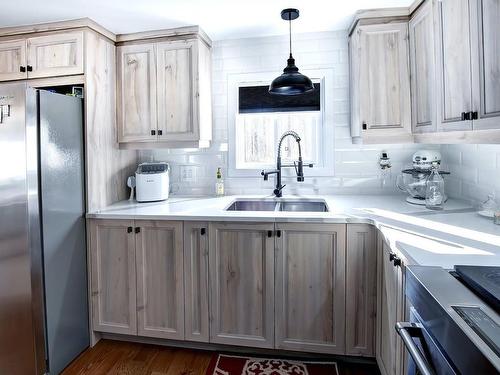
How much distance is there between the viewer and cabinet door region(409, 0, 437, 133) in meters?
1.84

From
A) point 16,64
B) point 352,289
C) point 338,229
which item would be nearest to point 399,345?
point 352,289

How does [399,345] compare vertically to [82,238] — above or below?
below

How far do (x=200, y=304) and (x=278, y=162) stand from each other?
3.90 feet

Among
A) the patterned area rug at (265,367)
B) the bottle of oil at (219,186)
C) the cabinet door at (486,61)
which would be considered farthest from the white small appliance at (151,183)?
the cabinet door at (486,61)

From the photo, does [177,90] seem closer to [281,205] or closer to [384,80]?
[281,205]

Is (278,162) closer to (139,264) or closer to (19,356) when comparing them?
(139,264)

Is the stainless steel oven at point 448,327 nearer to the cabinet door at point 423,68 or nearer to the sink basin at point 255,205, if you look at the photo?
the cabinet door at point 423,68

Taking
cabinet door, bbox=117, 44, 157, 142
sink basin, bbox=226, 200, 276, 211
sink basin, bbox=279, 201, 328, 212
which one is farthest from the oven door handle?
cabinet door, bbox=117, 44, 157, 142

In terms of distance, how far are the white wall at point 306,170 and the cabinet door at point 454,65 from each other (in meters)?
0.83

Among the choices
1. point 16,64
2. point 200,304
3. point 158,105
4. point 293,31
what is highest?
point 293,31

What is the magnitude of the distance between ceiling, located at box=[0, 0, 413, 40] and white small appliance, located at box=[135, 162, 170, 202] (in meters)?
1.02

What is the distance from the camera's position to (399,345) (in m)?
1.43

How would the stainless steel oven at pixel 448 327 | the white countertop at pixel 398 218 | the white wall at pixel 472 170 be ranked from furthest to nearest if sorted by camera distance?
the white wall at pixel 472 170, the white countertop at pixel 398 218, the stainless steel oven at pixel 448 327

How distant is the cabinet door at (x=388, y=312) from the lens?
1422 mm
